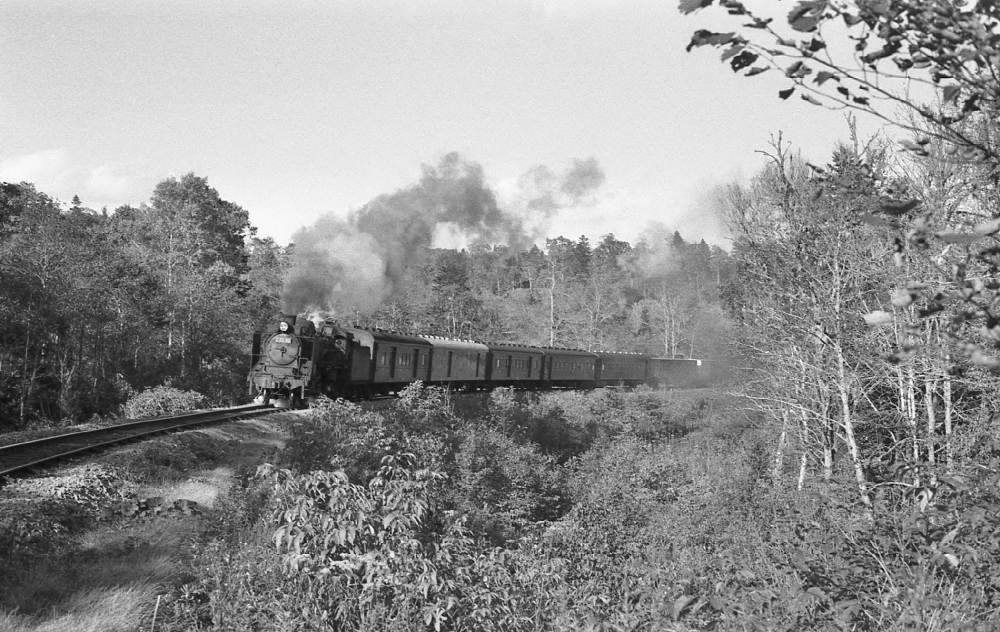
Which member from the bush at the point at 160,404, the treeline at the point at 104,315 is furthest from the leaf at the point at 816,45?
the treeline at the point at 104,315

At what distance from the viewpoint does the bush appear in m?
23.3

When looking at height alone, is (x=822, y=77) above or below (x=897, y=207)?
above

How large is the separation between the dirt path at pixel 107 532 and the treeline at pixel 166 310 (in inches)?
510

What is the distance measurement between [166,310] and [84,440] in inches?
Answer: 855

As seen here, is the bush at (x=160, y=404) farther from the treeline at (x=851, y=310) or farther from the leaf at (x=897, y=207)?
the leaf at (x=897, y=207)

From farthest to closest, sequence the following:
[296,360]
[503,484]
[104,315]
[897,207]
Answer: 1. [104,315]
2. [296,360]
3. [503,484]
4. [897,207]

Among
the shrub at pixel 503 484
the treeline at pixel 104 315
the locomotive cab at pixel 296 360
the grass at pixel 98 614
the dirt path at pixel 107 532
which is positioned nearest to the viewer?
the grass at pixel 98 614

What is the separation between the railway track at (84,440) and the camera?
13.4 metres

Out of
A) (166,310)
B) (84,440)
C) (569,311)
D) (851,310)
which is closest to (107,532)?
(84,440)

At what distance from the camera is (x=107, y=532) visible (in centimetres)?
1079

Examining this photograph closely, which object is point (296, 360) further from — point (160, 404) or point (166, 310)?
point (166, 310)

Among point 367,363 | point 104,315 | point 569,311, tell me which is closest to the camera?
point 367,363

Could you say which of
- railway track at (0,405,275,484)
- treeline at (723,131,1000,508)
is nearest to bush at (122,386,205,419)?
railway track at (0,405,275,484)

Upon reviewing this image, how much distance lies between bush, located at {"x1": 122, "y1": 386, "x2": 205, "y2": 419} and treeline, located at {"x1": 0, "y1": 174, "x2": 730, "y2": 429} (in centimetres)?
542
